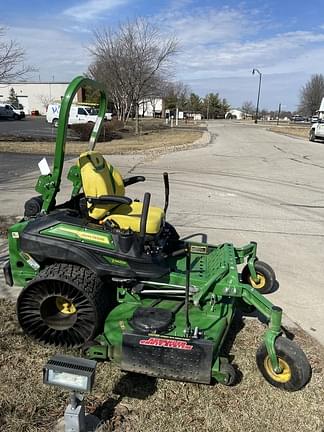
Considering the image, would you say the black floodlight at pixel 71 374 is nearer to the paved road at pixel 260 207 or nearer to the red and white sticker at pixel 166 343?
the red and white sticker at pixel 166 343

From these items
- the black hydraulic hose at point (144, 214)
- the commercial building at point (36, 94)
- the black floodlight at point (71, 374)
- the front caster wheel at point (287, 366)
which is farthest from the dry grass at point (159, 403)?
the commercial building at point (36, 94)

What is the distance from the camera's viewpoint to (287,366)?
285 centimetres

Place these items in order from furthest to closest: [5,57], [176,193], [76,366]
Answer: [5,57], [176,193], [76,366]

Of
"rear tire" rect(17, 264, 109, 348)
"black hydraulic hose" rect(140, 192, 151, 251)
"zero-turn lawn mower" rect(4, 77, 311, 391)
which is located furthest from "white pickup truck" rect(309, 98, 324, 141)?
"rear tire" rect(17, 264, 109, 348)

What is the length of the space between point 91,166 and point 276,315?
1.92m

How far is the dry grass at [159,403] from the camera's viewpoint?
2547 millimetres

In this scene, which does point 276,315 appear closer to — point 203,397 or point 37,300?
point 203,397

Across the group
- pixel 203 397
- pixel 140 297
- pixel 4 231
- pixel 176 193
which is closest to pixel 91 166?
pixel 140 297

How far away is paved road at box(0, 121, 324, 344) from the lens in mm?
4660

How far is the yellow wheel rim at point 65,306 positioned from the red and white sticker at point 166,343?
732mm

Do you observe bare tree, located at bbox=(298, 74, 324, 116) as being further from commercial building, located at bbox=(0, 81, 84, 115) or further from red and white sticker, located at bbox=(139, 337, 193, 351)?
red and white sticker, located at bbox=(139, 337, 193, 351)

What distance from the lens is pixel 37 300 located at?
10.5 feet

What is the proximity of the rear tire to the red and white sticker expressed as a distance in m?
0.53

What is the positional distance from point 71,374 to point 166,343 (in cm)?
76
